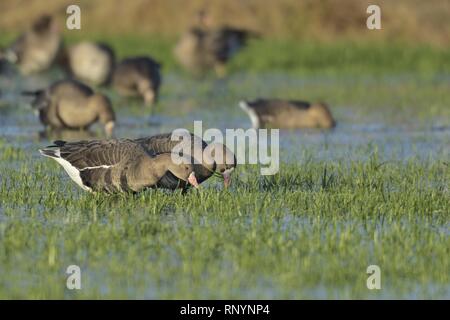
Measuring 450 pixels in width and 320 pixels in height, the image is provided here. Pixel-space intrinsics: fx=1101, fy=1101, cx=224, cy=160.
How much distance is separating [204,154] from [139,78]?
10.0 meters

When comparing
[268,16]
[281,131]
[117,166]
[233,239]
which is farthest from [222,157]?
[268,16]

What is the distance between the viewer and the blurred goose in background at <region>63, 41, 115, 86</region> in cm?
2319

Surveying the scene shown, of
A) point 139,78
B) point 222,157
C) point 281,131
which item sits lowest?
point 222,157

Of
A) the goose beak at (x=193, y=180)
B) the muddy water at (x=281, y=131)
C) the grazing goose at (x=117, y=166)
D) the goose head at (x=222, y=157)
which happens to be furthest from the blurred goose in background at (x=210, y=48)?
the goose beak at (x=193, y=180)

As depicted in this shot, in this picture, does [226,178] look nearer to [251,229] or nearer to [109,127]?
[251,229]

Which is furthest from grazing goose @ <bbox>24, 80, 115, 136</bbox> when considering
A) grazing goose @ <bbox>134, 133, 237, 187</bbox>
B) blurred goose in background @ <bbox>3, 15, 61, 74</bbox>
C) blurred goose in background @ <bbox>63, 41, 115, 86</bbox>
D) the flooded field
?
blurred goose in background @ <bbox>3, 15, 61, 74</bbox>

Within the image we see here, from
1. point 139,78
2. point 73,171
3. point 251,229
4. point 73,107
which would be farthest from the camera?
point 139,78

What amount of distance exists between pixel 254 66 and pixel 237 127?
403 inches

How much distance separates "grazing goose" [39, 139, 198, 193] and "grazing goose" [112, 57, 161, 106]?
9.50 meters

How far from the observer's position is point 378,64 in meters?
27.3

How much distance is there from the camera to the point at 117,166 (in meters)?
10.5

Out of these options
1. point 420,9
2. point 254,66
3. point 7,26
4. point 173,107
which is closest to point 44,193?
point 173,107

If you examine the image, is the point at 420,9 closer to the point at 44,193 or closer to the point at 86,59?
the point at 86,59

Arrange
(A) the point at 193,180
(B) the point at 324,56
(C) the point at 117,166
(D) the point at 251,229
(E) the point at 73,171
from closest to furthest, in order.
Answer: (D) the point at 251,229, (A) the point at 193,180, (C) the point at 117,166, (E) the point at 73,171, (B) the point at 324,56
